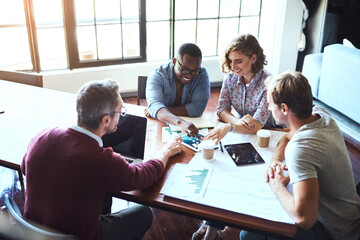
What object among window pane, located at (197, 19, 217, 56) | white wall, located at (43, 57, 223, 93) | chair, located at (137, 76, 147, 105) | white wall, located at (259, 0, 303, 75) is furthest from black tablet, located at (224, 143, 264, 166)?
white wall, located at (259, 0, 303, 75)

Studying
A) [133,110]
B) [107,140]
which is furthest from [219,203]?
[133,110]

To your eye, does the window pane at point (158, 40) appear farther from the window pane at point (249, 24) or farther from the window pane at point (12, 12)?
the window pane at point (12, 12)

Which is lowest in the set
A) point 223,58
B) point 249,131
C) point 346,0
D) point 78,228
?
point 78,228

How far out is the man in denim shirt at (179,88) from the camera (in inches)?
87.6

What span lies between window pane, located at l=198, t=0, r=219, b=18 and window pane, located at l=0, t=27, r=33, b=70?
2081 mm

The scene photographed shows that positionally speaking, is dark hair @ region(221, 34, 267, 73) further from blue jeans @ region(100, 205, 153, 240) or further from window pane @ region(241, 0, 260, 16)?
window pane @ region(241, 0, 260, 16)

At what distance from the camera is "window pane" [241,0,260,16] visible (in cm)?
464

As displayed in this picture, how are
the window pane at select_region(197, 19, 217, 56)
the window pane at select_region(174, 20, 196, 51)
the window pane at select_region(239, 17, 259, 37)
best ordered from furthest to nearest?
the window pane at select_region(239, 17, 259, 37), the window pane at select_region(197, 19, 217, 56), the window pane at select_region(174, 20, 196, 51)

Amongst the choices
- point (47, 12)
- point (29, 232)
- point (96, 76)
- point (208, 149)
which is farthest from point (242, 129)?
point (47, 12)

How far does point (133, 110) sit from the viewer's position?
7.67ft

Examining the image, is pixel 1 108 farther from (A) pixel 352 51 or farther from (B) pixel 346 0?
(B) pixel 346 0

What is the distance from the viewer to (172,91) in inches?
95.5

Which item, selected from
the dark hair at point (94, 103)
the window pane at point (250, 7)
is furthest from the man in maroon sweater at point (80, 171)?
the window pane at point (250, 7)

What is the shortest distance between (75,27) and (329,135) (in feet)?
10.7
